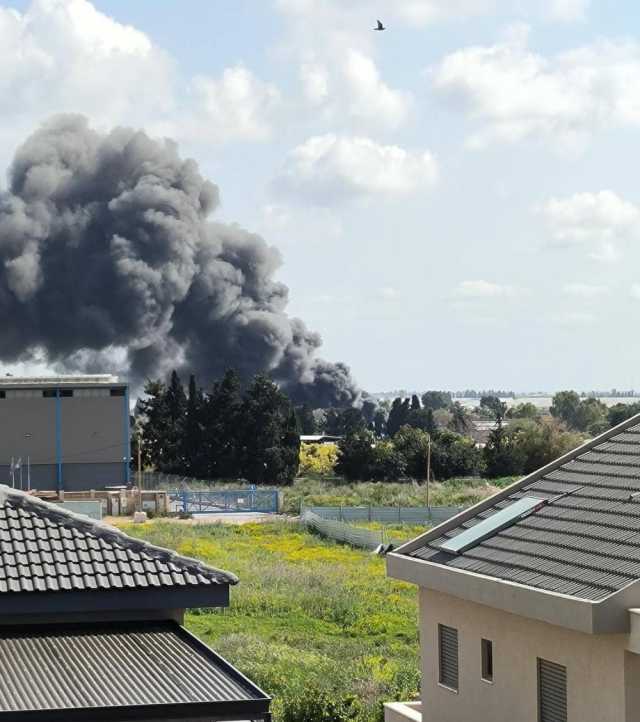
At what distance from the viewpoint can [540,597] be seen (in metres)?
10.4

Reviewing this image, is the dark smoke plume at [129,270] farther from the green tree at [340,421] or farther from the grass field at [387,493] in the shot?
the grass field at [387,493]

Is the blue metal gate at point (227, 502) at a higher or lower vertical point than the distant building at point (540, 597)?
lower

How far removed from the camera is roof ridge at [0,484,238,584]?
31.4ft

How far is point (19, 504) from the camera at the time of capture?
10109 millimetres

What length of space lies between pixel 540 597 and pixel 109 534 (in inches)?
125

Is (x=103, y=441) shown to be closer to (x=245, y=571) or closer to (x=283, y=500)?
(x=283, y=500)

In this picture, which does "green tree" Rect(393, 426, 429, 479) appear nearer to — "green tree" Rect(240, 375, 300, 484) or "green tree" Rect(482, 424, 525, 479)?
"green tree" Rect(482, 424, 525, 479)

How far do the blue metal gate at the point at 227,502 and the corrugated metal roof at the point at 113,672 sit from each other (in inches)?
1844

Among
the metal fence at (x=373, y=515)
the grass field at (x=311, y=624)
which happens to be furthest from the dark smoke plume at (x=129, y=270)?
the grass field at (x=311, y=624)

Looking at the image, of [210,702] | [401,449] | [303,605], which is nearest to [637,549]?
[210,702]

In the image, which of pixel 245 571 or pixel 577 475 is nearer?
pixel 577 475

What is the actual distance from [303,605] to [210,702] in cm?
2388

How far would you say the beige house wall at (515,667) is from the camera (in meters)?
9.98

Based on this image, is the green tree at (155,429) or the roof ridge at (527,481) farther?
the green tree at (155,429)
